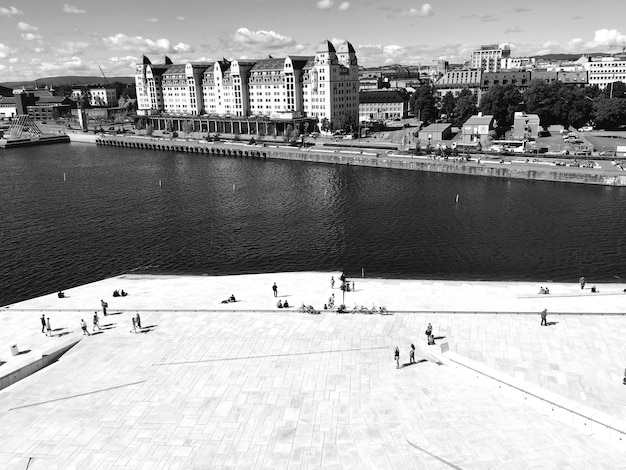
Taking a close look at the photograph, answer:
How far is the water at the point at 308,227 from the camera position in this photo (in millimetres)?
52500

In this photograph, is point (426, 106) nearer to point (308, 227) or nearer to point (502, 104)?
point (502, 104)

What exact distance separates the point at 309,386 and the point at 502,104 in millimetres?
127584

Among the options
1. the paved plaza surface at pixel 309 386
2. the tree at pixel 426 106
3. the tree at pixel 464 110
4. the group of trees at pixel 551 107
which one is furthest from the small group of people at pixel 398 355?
the tree at pixel 426 106

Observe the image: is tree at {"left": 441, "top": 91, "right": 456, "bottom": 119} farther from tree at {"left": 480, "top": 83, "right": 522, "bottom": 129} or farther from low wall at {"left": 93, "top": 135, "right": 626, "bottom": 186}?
low wall at {"left": 93, "top": 135, "right": 626, "bottom": 186}

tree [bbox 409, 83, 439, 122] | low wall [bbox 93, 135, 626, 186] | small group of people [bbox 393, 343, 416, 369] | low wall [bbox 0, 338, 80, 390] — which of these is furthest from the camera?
tree [bbox 409, 83, 439, 122]

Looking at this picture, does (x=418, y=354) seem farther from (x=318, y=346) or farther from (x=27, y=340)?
(x=27, y=340)

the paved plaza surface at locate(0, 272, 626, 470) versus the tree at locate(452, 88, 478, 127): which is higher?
the tree at locate(452, 88, 478, 127)

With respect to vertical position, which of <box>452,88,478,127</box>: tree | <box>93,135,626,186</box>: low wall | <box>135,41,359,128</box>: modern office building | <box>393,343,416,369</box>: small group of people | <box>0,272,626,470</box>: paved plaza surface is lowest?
<box>0,272,626,470</box>: paved plaza surface

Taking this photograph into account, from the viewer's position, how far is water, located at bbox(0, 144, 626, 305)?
172ft

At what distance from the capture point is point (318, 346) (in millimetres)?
30031

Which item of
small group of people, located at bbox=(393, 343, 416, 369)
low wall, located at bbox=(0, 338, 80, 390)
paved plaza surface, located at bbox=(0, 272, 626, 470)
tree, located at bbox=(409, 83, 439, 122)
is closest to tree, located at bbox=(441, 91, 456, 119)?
tree, located at bbox=(409, 83, 439, 122)

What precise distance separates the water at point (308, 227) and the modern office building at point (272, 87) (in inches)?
2152

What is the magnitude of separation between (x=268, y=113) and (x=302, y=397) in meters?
147

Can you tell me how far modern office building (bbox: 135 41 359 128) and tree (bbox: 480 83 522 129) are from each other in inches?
1523
